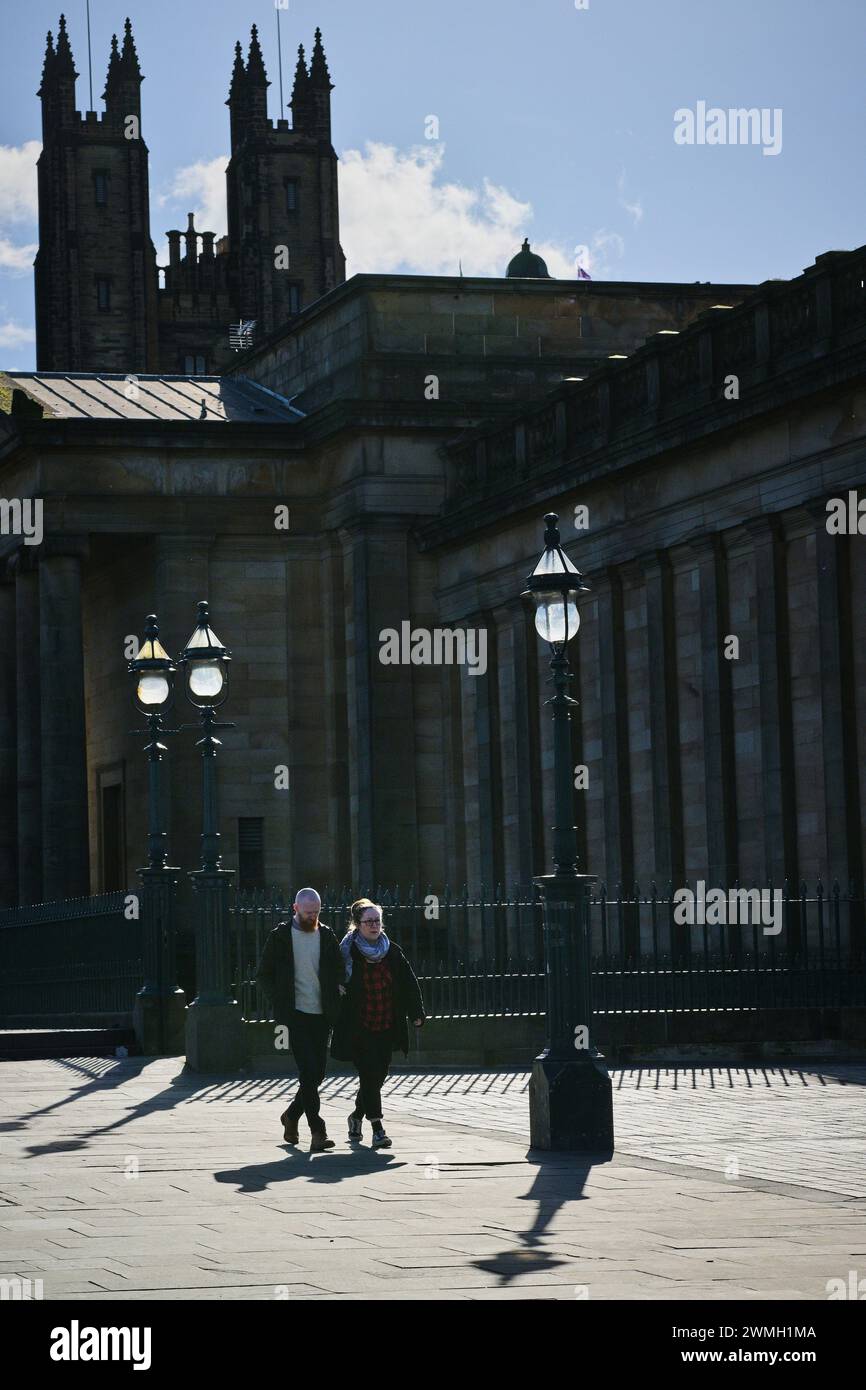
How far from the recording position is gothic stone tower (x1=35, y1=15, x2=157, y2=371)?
128m

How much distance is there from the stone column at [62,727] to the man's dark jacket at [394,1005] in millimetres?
31372

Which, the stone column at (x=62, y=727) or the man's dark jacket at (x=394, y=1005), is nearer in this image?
the man's dark jacket at (x=394, y=1005)

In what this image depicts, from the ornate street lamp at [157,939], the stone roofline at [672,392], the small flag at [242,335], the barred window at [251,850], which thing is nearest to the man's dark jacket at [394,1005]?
the ornate street lamp at [157,939]

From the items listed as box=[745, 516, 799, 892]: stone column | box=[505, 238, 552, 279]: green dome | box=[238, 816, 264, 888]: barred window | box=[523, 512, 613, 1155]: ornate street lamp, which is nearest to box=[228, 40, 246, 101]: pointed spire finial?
box=[505, 238, 552, 279]: green dome

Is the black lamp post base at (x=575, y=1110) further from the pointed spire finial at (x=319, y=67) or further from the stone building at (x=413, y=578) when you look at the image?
the pointed spire finial at (x=319, y=67)

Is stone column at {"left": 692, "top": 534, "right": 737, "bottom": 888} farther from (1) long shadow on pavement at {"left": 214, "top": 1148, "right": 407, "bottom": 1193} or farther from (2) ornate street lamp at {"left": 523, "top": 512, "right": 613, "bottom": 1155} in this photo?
(1) long shadow on pavement at {"left": 214, "top": 1148, "right": 407, "bottom": 1193}

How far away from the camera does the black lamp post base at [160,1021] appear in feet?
98.9

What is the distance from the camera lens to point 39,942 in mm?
41312

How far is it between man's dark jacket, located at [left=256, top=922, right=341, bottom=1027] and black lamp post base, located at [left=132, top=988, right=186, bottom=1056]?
10796 mm

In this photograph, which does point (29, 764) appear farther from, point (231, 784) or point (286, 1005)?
point (286, 1005)

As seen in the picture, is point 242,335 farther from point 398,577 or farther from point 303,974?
point 303,974
